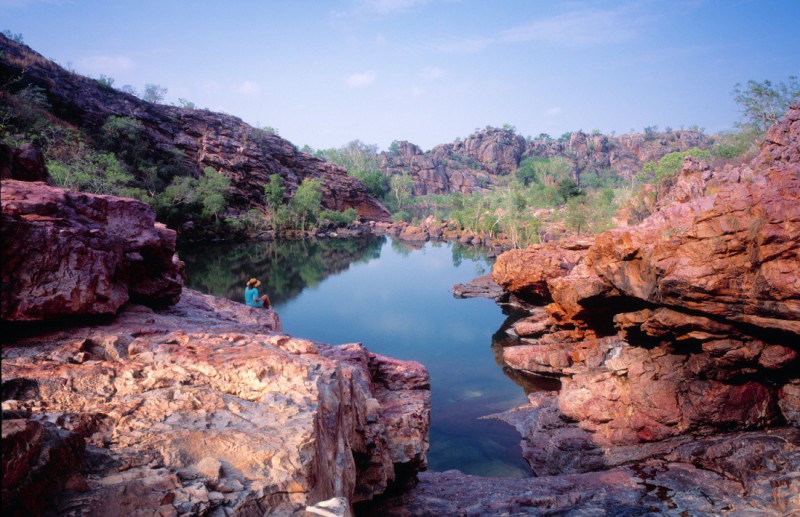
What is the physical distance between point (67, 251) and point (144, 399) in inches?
69.7

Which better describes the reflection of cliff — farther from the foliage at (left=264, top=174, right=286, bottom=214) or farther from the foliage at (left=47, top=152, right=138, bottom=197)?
the foliage at (left=264, top=174, right=286, bottom=214)

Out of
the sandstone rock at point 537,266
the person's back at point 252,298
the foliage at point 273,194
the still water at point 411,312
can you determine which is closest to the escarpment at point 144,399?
the person's back at point 252,298

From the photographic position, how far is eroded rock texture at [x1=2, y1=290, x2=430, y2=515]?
2418mm

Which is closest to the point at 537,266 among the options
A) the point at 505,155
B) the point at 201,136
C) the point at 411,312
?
the point at 411,312

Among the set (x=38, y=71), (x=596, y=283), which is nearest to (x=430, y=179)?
(x=38, y=71)

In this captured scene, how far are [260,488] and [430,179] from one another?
85.9 metres

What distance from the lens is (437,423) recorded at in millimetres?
11188

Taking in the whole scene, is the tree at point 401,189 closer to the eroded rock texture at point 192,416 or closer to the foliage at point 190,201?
the foliage at point 190,201

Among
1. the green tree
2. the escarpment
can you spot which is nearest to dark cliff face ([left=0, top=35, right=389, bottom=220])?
the green tree

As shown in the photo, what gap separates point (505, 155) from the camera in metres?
94.3

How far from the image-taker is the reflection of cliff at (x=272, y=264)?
2428 cm

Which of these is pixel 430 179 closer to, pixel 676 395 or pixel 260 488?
pixel 676 395

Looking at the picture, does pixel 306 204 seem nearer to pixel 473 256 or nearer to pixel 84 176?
pixel 473 256

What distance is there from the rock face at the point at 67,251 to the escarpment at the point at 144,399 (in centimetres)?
1
